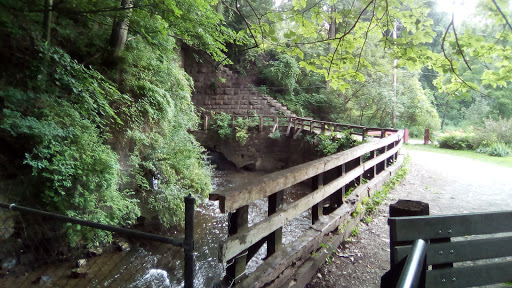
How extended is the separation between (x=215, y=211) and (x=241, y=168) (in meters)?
7.74

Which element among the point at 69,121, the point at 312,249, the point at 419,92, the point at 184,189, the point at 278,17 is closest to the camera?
the point at 312,249

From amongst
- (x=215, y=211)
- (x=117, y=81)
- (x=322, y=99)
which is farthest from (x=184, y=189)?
(x=322, y=99)

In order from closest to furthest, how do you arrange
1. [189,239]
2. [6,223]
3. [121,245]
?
1. [189,239]
2. [6,223]
3. [121,245]

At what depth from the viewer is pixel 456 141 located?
1684 cm

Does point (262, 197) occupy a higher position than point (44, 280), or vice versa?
point (262, 197)

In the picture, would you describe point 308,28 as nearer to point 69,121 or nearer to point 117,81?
point 69,121

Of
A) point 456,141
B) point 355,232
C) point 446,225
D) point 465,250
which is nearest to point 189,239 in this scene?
point 446,225

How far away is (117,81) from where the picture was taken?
6.15m

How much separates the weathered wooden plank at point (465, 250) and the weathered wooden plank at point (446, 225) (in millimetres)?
75

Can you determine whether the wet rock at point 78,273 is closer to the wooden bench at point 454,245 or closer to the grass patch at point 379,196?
the grass patch at point 379,196

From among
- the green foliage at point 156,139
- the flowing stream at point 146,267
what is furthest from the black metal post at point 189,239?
the green foliage at point 156,139

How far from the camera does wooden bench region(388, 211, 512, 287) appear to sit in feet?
5.32

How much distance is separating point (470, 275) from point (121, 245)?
5.60 meters

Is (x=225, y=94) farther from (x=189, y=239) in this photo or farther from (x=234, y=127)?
(x=189, y=239)
